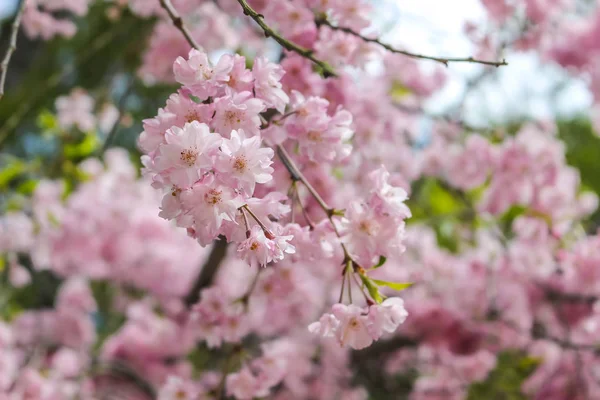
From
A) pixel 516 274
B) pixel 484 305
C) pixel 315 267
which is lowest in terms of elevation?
pixel 315 267

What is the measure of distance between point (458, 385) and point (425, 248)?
514 mm

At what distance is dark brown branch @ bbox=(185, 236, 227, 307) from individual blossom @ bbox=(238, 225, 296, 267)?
0.85 m

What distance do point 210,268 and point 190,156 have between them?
104 cm

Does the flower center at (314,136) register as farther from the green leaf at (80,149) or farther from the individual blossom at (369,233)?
the green leaf at (80,149)

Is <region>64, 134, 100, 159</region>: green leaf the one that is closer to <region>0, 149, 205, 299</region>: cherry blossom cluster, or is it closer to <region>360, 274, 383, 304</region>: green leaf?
<region>0, 149, 205, 299</region>: cherry blossom cluster

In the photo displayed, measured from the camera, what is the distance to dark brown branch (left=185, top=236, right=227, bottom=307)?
144 centimetres

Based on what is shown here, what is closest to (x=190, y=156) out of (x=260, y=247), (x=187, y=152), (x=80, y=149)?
(x=187, y=152)

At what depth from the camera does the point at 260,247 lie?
0.55m

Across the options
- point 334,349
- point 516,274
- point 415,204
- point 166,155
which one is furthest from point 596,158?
point 166,155

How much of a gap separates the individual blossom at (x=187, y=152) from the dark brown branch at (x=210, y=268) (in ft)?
2.95

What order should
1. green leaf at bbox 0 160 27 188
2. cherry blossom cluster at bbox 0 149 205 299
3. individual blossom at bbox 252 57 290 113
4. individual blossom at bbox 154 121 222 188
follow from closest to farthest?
individual blossom at bbox 154 121 222 188 → individual blossom at bbox 252 57 290 113 → green leaf at bbox 0 160 27 188 → cherry blossom cluster at bbox 0 149 205 299

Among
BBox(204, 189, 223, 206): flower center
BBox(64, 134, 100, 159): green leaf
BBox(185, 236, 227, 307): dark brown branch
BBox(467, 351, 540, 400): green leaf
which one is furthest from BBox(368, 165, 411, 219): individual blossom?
BBox(467, 351, 540, 400): green leaf

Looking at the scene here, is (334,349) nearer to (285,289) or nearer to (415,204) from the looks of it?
(415,204)

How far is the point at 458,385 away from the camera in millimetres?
1974
